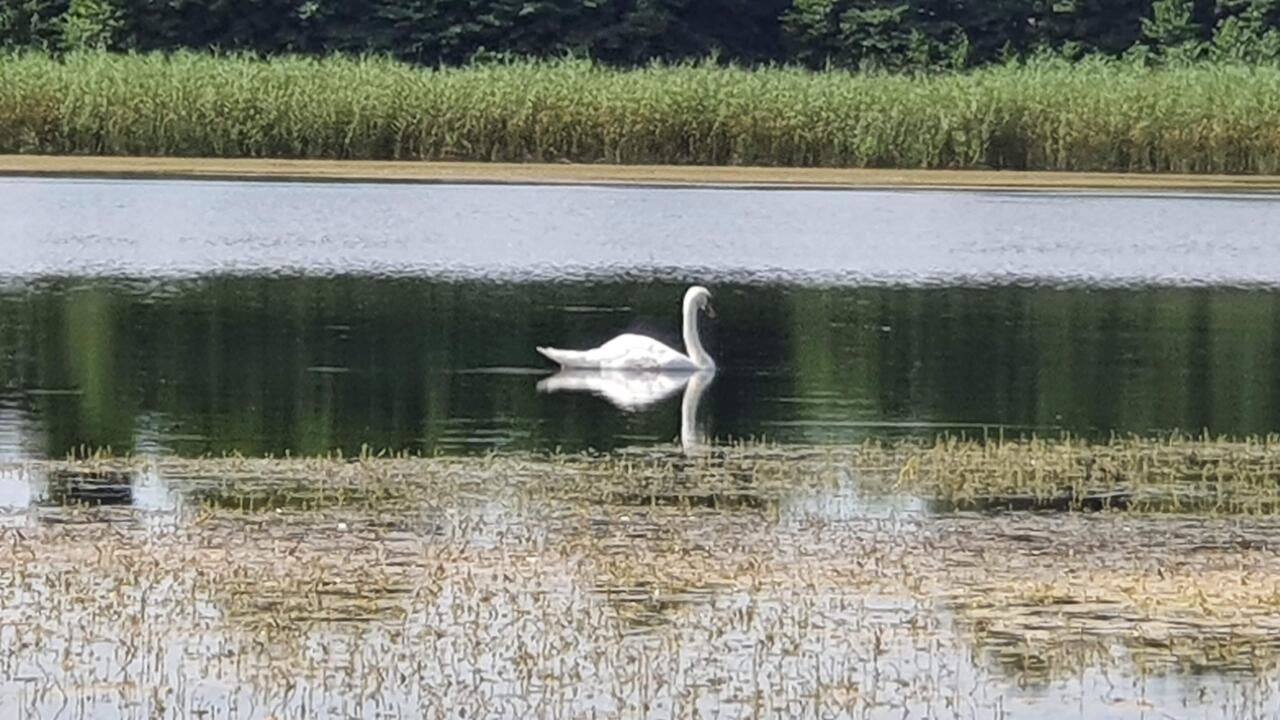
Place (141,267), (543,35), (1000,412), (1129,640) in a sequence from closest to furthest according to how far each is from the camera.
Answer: (1129,640), (1000,412), (141,267), (543,35)

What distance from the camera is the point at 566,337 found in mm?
21344

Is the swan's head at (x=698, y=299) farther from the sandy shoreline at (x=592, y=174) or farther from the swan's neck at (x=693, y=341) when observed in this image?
the sandy shoreline at (x=592, y=174)

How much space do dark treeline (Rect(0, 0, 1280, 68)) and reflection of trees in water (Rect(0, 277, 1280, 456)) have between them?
98.9ft

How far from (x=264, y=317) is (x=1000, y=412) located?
22.4 feet

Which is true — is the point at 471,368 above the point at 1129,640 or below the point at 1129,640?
below

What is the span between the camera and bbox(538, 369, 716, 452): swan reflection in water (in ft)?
57.6

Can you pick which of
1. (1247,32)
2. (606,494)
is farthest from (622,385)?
(1247,32)

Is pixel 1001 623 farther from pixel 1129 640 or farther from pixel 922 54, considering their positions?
pixel 922 54

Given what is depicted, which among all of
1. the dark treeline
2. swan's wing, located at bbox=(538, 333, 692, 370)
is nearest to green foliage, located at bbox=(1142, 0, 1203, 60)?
the dark treeline

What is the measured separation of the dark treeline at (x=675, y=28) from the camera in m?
56.1

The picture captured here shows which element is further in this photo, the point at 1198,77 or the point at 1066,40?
the point at 1066,40

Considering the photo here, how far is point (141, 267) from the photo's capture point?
1060 inches

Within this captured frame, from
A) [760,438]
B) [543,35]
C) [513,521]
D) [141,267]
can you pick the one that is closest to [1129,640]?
[513,521]

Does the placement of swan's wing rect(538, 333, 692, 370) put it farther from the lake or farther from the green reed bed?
the green reed bed
